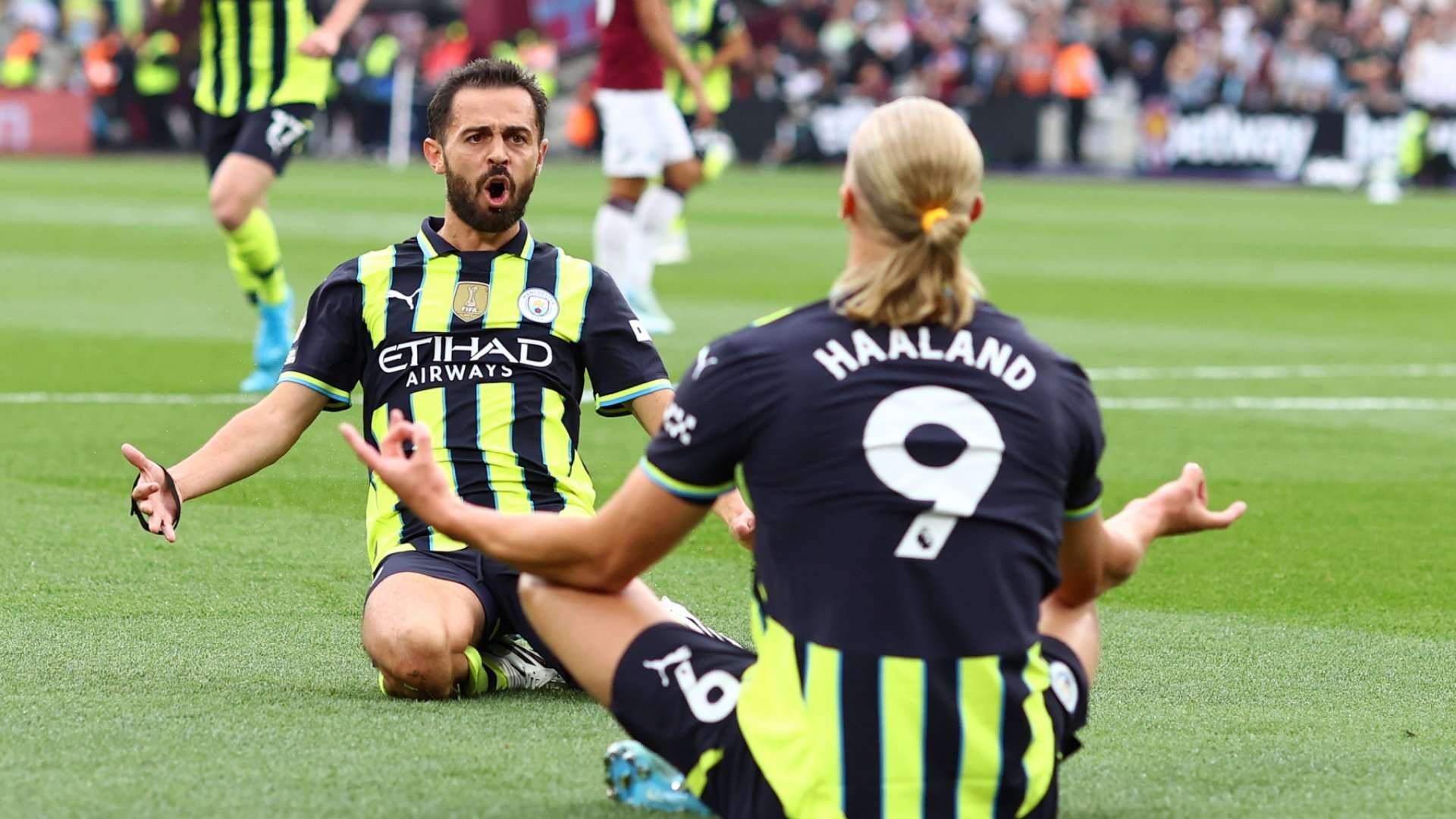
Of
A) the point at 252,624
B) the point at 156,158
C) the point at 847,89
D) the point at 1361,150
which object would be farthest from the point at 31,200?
the point at 252,624

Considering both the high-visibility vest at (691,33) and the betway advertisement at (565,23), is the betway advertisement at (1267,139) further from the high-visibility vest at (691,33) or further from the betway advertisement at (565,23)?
the high-visibility vest at (691,33)

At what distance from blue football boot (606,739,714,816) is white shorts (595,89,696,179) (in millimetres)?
9136

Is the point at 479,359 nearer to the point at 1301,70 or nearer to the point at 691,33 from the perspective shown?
the point at 691,33

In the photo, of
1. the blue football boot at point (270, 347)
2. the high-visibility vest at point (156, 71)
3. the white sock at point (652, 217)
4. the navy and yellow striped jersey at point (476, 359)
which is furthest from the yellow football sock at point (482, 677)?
the high-visibility vest at point (156, 71)

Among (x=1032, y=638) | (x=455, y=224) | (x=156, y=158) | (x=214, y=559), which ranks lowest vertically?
(x=156, y=158)

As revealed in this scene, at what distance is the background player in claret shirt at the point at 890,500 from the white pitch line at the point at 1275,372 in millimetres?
7652

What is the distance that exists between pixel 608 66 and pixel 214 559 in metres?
7.44

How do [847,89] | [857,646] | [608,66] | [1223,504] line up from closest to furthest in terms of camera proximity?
1. [857,646]
2. [1223,504]
3. [608,66]
4. [847,89]

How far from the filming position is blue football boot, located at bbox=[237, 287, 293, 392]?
976 cm

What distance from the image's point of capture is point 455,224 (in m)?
5.14

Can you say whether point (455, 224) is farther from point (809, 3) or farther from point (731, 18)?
point (809, 3)

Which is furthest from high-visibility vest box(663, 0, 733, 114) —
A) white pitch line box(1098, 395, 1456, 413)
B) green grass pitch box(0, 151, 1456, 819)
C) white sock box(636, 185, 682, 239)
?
white pitch line box(1098, 395, 1456, 413)

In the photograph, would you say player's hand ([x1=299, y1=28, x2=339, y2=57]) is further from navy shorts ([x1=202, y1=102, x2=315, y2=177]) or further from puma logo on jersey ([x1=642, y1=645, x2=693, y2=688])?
puma logo on jersey ([x1=642, y1=645, x2=693, y2=688])

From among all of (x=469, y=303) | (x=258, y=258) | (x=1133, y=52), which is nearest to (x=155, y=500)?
(x=469, y=303)
